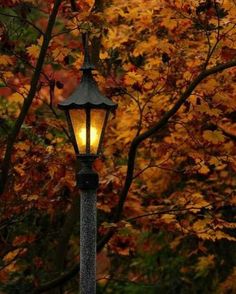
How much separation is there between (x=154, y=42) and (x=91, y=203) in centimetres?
371

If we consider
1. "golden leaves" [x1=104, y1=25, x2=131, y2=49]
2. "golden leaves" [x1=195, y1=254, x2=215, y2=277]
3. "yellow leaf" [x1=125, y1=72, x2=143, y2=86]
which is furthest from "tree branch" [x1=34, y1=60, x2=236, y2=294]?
"golden leaves" [x1=195, y1=254, x2=215, y2=277]

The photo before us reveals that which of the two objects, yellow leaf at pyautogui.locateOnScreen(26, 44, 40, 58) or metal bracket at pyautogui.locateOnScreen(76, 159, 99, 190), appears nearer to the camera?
metal bracket at pyautogui.locateOnScreen(76, 159, 99, 190)

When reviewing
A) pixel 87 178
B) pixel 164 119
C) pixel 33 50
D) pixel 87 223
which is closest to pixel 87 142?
pixel 87 178

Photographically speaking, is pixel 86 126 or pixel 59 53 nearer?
pixel 86 126

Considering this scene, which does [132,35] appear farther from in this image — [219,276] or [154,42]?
[219,276]

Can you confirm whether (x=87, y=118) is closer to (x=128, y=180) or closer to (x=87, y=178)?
(x=87, y=178)

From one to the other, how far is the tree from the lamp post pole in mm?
1408

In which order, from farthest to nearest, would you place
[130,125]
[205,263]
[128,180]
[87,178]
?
[205,263] → [130,125] → [128,180] → [87,178]

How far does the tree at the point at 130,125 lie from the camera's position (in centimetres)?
700

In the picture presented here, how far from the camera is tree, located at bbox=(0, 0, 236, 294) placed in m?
7.00

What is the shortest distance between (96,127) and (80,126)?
141mm

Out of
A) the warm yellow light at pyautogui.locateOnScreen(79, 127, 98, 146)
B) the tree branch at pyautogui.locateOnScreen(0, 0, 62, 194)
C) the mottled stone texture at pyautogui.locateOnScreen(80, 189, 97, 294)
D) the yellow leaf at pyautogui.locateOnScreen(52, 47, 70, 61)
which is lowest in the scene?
the mottled stone texture at pyautogui.locateOnScreen(80, 189, 97, 294)

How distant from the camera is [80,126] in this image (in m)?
5.37

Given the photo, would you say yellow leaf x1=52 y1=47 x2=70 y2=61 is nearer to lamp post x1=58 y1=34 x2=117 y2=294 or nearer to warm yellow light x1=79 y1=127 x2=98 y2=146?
lamp post x1=58 y1=34 x2=117 y2=294
